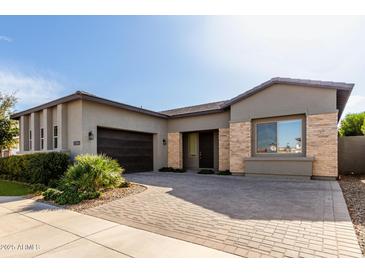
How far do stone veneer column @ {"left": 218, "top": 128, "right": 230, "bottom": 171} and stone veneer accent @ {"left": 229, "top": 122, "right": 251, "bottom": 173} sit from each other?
0.79 metres

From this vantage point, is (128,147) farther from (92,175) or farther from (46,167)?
(92,175)

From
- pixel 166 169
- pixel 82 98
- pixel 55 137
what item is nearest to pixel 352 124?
pixel 166 169

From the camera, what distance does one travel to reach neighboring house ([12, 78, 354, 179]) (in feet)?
30.6

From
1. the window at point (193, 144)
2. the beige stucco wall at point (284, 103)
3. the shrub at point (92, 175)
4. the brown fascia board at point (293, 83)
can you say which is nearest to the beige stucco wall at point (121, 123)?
the window at point (193, 144)

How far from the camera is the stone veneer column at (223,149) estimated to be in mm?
12375

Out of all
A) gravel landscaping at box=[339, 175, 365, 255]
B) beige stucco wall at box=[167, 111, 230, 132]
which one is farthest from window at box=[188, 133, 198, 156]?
gravel landscaping at box=[339, 175, 365, 255]

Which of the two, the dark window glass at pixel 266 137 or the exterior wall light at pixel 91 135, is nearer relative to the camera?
the exterior wall light at pixel 91 135

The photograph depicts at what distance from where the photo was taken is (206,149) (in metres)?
14.3

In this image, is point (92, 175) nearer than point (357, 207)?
No

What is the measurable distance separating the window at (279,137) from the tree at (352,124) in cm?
1713

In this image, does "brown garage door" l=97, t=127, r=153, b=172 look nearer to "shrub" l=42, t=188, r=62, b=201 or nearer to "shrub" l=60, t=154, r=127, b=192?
"shrub" l=60, t=154, r=127, b=192

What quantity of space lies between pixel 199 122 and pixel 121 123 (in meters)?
4.87

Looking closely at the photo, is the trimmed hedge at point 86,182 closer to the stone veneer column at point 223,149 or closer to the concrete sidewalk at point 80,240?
the concrete sidewalk at point 80,240

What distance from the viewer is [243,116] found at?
11172mm
